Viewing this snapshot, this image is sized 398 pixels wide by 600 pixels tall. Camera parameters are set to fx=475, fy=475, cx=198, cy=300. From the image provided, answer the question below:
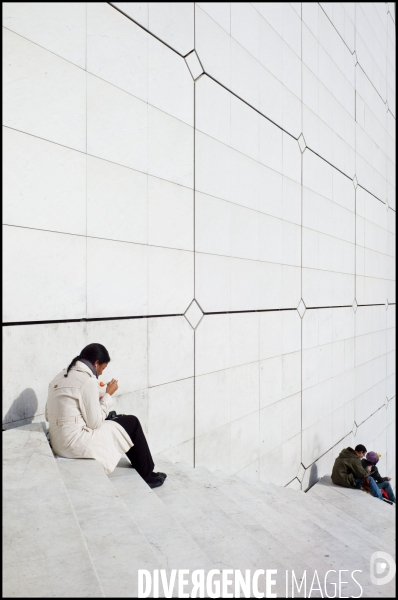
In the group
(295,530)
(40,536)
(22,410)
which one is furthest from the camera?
(295,530)

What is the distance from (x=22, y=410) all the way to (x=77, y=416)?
0.53 m

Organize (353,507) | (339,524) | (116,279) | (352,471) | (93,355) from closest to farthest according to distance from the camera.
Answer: (93,355)
(116,279)
(339,524)
(353,507)
(352,471)

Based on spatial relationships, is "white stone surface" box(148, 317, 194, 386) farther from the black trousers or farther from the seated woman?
the seated woman

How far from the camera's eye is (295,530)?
3773 mm

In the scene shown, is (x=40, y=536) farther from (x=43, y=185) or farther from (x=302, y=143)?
(x=302, y=143)

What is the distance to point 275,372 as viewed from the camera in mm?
6621

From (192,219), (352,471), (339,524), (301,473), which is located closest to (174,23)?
(192,219)

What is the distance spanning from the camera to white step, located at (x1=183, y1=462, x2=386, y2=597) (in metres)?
3.23

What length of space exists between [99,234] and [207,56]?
2701mm

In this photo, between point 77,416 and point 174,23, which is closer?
point 77,416

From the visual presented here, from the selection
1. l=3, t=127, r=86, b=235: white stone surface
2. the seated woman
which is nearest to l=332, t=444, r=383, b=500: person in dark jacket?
the seated woman

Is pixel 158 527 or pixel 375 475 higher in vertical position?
pixel 158 527

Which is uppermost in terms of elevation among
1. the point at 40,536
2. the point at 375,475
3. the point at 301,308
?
the point at 301,308

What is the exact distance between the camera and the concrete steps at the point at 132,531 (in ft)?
5.28
